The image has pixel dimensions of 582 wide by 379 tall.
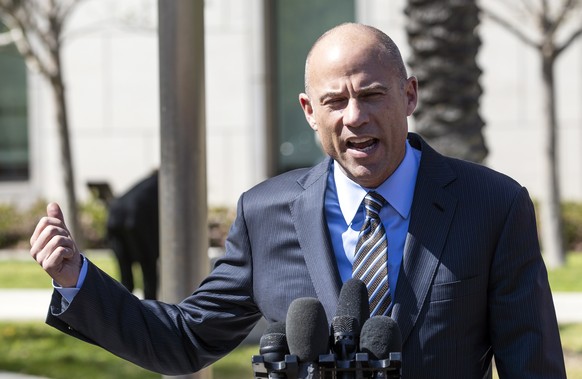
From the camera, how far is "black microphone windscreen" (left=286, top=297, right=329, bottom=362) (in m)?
2.43

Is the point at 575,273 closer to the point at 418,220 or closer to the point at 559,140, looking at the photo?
the point at 559,140

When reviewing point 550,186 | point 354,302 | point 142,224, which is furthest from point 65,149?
point 354,302

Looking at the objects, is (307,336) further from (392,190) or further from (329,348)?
(392,190)

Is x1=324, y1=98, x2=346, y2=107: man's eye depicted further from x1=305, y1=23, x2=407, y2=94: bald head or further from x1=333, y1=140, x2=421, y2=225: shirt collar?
x1=333, y1=140, x2=421, y2=225: shirt collar

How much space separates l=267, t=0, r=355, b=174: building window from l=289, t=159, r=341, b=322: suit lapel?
1750cm

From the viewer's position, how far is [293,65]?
20.9 meters

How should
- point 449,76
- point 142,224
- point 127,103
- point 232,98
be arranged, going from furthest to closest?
point 127,103, point 232,98, point 142,224, point 449,76

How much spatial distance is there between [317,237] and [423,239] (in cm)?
27

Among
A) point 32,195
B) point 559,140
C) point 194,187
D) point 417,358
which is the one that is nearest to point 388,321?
point 417,358

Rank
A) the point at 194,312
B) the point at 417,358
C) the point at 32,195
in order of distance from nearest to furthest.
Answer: the point at 417,358 < the point at 194,312 < the point at 32,195

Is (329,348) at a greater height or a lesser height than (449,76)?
lesser

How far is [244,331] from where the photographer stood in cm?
333

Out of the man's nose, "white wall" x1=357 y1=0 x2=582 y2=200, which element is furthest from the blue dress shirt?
"white wall" x1=357 y1=0 x2=582 y2=200

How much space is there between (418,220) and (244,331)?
69 centimetres
